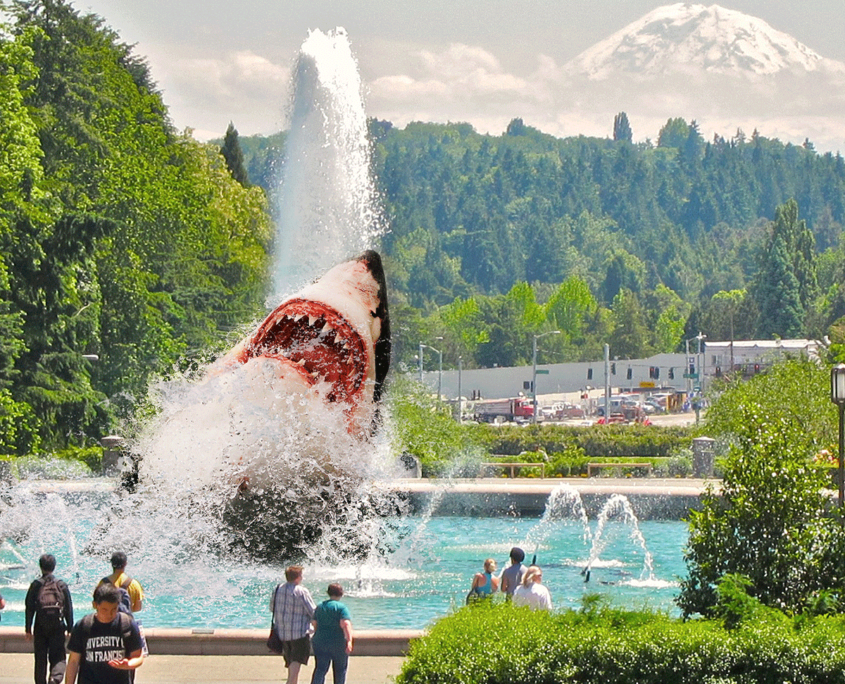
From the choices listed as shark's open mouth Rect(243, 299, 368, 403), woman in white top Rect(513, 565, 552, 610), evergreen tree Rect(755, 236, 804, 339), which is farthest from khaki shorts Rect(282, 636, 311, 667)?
evergreen tree Rect(755, 236, 804, 339)

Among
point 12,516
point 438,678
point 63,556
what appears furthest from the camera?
point 12,516

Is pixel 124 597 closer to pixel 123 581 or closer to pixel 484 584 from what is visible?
pixel 123 581

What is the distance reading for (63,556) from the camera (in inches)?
891

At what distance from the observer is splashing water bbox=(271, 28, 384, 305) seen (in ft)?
89.1

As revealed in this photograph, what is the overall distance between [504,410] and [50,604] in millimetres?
111764

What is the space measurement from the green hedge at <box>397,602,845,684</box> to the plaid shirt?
1542mm

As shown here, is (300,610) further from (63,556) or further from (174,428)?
(63,556)

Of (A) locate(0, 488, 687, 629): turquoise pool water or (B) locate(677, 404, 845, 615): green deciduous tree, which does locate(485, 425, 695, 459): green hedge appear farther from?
(B) locate(677, 404, 845, 615): green deciduous tree

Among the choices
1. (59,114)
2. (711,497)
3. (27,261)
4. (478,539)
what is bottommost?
(478,539)

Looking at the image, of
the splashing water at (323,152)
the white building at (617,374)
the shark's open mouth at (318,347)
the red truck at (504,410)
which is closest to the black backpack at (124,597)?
the shark's open mouth at (318,347)

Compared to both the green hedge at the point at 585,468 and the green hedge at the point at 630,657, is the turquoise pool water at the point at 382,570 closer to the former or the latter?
the green hedge at the point at 630,657

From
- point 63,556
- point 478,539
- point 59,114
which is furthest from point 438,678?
point 59,114

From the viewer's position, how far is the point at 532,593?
1262 cm

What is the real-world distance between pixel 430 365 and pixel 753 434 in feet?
406
